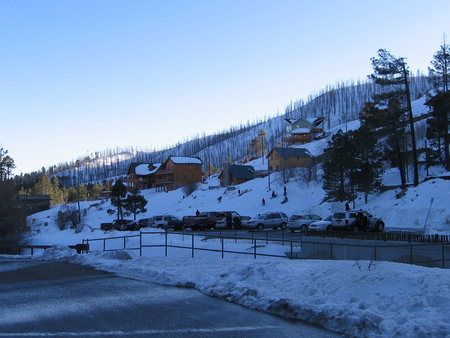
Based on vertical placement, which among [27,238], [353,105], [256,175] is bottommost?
[27,238]

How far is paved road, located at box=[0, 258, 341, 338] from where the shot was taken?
677 centimetres

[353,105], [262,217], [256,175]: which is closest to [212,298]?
[262,217]

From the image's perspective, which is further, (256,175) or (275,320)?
(256,175)

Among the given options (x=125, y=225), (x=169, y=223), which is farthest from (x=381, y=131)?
(x=125, y=225)

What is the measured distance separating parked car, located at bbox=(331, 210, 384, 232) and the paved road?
18.7 metres

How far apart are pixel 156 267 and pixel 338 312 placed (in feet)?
24.8

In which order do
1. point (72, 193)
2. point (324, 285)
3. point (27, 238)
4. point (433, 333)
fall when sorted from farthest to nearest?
point (72, 193) → point (27, 238) → point (324, 285) → point (433, 333)

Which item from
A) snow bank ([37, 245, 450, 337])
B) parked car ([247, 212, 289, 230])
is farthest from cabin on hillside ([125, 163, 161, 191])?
snow bank ([37, 245, 450, 337])

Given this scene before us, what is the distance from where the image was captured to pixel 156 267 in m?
13.4

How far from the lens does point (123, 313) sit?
7996mm

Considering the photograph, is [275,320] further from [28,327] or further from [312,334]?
[28,327]

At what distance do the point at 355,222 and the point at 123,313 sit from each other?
2159 centimetres

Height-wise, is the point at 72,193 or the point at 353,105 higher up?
the point at 353,105

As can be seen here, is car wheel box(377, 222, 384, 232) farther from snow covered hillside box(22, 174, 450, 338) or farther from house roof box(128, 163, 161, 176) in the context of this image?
house roof box(128, 163, 161, 176)
